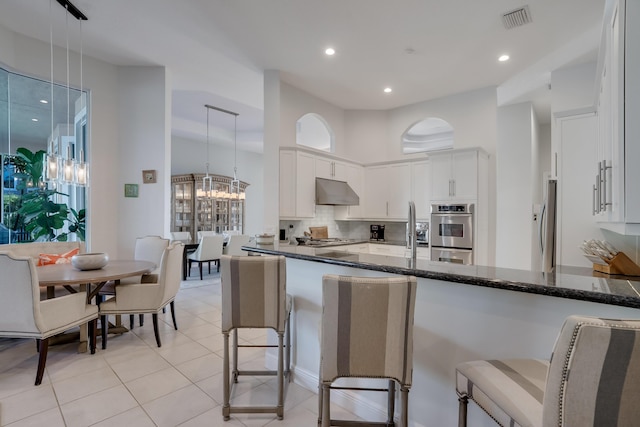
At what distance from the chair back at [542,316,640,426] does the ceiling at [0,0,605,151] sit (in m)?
2.93

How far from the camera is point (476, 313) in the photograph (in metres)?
1.56

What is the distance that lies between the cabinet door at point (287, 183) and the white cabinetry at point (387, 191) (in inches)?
70.2

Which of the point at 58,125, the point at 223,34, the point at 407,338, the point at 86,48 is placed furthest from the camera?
the point at 58,125

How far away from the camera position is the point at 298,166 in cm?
436

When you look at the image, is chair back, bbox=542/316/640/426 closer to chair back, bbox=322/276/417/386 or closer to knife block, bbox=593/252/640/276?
chair back, bbox=322/276/417/386

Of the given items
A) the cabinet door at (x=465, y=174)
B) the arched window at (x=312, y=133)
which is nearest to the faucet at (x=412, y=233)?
the cabinet door at (x=465, y=174)

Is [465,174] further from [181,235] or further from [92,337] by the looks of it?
[181,235]

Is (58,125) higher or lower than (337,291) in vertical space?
→ higher

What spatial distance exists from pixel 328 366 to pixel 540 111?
16.0 feet

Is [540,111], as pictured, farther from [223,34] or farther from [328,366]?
[328,366]

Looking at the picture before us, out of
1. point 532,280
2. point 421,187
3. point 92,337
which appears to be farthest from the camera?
point 421,187

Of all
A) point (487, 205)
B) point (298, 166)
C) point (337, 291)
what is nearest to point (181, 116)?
point (298, 166)

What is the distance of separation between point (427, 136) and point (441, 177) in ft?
4.35

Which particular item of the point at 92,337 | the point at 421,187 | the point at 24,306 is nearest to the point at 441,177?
the point at 421,187
